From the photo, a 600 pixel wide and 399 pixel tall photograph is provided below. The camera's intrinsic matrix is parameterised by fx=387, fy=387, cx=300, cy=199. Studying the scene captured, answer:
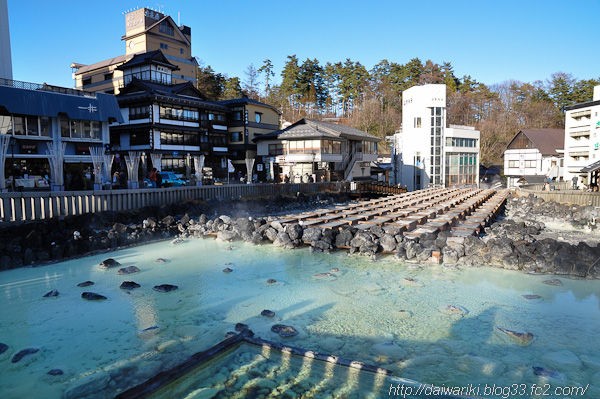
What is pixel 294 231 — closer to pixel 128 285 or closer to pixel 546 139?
pixel 128 285

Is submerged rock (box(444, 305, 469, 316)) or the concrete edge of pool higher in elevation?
the concrete edge of pool

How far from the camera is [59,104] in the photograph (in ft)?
94.9

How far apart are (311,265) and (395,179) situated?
1400 inches

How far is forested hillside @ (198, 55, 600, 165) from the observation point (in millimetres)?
58031

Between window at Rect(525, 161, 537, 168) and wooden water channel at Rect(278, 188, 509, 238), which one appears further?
window at Rect(525, 161, 537, 168)

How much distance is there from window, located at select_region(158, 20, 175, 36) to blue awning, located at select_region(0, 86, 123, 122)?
27.1 meters

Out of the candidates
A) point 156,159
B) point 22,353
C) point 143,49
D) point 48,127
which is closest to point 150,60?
point 156,159

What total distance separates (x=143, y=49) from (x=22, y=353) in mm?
53934

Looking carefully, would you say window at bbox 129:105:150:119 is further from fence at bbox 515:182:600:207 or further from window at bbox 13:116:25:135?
fence at bbox 515:182:600:207

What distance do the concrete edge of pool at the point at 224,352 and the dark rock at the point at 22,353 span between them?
290 centimetres

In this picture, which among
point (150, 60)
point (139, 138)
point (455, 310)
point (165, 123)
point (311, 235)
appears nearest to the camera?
point (455, 310)

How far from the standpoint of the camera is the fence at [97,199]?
588 inches

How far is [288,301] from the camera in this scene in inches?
376

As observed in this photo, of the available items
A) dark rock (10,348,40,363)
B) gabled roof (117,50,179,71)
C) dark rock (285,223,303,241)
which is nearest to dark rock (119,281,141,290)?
dark rock (10,348,40,363)
